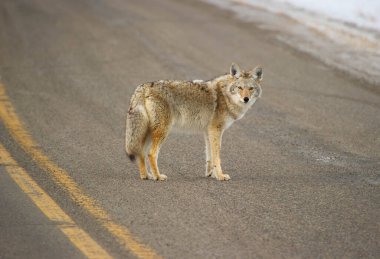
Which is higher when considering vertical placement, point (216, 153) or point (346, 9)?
point (346, 9)

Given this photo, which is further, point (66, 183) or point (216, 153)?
point (216, 153)

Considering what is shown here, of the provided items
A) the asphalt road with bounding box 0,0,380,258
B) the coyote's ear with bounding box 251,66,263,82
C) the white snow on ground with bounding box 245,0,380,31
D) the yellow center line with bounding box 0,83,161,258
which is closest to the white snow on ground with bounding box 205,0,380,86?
the white snow on ground with bounding box 245,0,380,31

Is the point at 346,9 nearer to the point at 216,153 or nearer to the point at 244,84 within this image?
the point at 244,84

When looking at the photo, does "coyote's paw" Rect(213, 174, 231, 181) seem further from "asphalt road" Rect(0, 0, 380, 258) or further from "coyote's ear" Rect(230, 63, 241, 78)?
"coyote's ear" Rect(230, 63, 241, 78)

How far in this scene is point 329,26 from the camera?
20828 mm

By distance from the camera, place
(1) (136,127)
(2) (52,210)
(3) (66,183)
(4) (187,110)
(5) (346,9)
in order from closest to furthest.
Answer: (2) (52,210) < (3) (66,183) < (1) (136,127) < (4) (187,110) < (5) (346,9)

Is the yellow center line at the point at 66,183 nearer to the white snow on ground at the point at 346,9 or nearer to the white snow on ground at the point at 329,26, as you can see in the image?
the white snow on ground at the point at 329,26

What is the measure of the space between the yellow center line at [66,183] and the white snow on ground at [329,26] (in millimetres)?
6605

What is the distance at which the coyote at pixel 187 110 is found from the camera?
31.8 feet

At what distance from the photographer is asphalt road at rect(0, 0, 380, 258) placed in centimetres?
765

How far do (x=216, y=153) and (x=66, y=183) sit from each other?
1.83 metres

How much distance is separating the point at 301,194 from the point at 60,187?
245 centimetres

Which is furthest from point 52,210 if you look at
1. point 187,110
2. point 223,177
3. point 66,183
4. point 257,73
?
point 257,73

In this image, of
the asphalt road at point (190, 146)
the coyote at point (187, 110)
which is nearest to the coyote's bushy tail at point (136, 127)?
the coyote at point (187, 110)
